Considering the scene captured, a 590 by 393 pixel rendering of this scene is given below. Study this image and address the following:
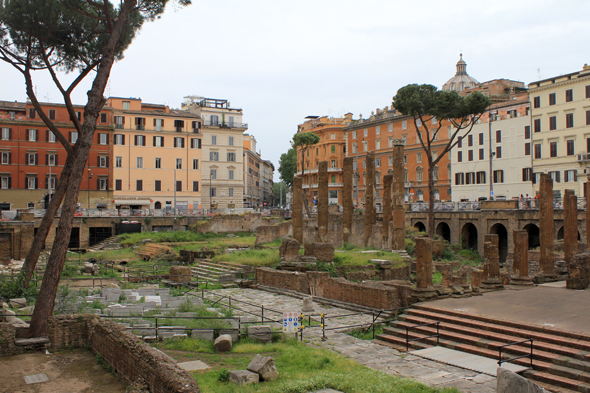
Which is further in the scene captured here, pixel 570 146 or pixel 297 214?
pixel 570 146

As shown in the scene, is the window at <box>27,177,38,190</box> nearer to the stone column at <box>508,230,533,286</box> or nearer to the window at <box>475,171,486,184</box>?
the window at <box>475,171,486,184</box>

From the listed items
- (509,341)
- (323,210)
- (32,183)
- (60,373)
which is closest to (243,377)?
(60,373)

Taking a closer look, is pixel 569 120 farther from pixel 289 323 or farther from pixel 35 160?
pixel 35 160

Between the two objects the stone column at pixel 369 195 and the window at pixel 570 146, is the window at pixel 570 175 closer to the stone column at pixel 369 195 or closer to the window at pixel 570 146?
the window at pixel 570 146

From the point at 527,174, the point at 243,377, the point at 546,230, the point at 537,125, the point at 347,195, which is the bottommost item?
the point at 243,377

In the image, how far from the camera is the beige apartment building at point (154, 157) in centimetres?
5380

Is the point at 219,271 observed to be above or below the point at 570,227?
below

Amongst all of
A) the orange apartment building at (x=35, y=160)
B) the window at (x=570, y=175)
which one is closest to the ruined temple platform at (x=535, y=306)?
the window at (x=570, y=175)

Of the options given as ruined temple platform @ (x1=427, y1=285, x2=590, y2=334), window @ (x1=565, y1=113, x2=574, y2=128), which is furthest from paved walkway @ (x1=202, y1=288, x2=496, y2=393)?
window @ (x1=565, y1=113, x2=574, y2=128)

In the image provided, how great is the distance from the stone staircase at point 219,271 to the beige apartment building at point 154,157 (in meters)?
25.3

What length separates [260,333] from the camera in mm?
13305

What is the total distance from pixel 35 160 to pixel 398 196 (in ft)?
127

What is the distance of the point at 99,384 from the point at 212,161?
50.9m

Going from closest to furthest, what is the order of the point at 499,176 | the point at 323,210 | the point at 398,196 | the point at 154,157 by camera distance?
the point at 398,196 → the point at 323,210 → the point at 499,176 → the point at 154,157
